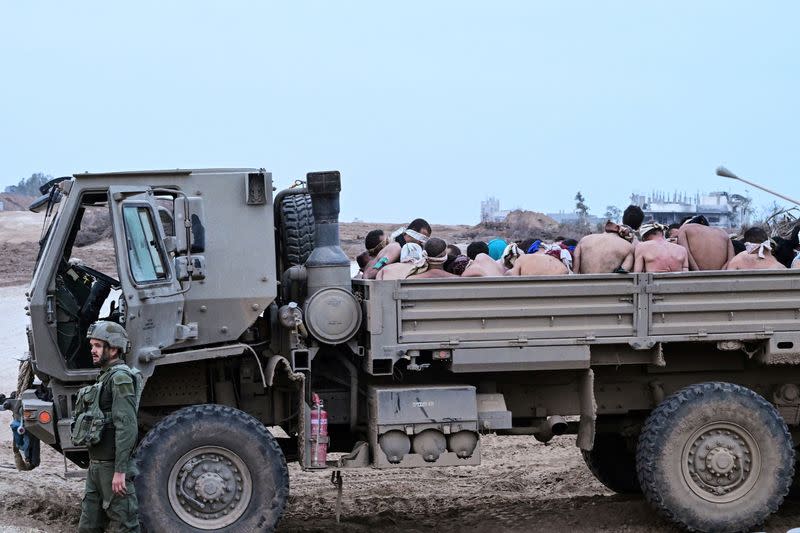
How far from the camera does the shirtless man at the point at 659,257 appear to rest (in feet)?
28.5

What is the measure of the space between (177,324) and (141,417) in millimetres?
792

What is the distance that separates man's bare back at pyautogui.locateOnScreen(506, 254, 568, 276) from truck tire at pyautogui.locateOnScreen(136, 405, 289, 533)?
232 cm

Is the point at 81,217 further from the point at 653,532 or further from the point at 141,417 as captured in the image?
the point at 653,532

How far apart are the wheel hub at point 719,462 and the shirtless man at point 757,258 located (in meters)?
1.31

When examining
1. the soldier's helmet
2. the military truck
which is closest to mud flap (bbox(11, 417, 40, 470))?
the military truck

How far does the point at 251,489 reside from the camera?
7848 millimetres

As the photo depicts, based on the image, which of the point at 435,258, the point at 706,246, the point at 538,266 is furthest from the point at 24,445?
the point at 706,246

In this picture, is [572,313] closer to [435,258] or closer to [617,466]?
[435,258]

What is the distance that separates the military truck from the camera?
7.78 meters

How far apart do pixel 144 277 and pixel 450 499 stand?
379 centimetres

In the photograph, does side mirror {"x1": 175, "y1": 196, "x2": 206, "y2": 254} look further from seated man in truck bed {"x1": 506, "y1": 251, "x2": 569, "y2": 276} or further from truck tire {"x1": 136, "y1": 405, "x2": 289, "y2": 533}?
seated man in truck bed {"x1": 506, "y1": 251, "x2": 569, "y2": 276}

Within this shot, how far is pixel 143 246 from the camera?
7.82m

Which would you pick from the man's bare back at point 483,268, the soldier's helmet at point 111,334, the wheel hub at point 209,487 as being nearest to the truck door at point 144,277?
the soldier's helmet at point 111,334

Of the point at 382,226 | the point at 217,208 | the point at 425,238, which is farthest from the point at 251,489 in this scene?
the point at 382,226
